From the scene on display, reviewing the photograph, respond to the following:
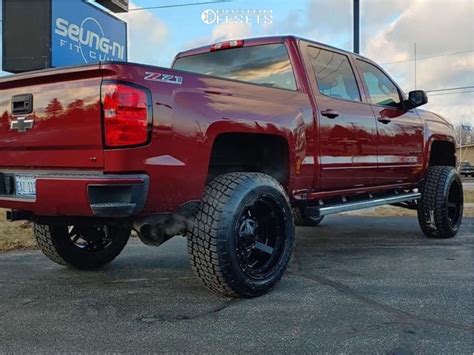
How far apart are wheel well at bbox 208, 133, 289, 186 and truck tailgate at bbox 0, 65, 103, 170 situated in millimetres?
1147

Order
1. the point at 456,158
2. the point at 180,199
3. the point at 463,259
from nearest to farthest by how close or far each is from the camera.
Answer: the point at 180,199
the point at 463,259
the point at 456,158

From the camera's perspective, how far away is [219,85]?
13.0 feet

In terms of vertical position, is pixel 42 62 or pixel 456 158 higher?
pixel 42 62

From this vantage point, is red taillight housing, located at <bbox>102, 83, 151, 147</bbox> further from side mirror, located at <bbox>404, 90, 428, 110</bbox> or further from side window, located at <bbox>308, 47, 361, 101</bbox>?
side mirror, located at <bbox>404, 90, 428, 110</bbox>

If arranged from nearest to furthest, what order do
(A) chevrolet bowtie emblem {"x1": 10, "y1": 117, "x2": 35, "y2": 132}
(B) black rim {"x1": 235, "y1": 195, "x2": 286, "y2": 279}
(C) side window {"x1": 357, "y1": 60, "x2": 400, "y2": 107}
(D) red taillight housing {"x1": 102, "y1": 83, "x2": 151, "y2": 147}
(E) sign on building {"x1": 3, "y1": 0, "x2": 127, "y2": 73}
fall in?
(D) red taillight housing {"x1": 102, "y1": 83, "x2": 151, "y2": 147}
(A) chevrolet bowtie emblem {"x1": 10, "y1": 117, "x2": 35, "y2": 132}
(B) black rim {"x1": 235, "y1": 195, "x2": 286, "y2": 279}
(C) side window {"x1": 357, "y1": 60, "x2": 400, "y2": 107}
(E) sign on building {"x1": 3, "y1": 0, "x2": 127, "y2": 73}

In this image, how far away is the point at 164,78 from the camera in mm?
3588

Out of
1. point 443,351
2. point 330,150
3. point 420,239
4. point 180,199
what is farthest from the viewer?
point 420,239

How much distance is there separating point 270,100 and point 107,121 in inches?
56.7

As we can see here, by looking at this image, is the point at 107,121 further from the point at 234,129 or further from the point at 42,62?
the point at 42,62

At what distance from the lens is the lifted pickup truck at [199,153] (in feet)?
11.3

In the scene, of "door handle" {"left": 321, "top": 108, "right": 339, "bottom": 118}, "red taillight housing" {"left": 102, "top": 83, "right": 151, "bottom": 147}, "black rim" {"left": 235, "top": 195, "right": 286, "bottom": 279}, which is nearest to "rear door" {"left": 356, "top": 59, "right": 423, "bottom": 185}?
"door handle" {"left": 321, "top": 108, "right": 339, "bottom": 118}

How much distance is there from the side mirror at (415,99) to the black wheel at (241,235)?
2.77m

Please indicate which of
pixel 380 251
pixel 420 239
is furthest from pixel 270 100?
pixel 420 239

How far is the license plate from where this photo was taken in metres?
3.74
